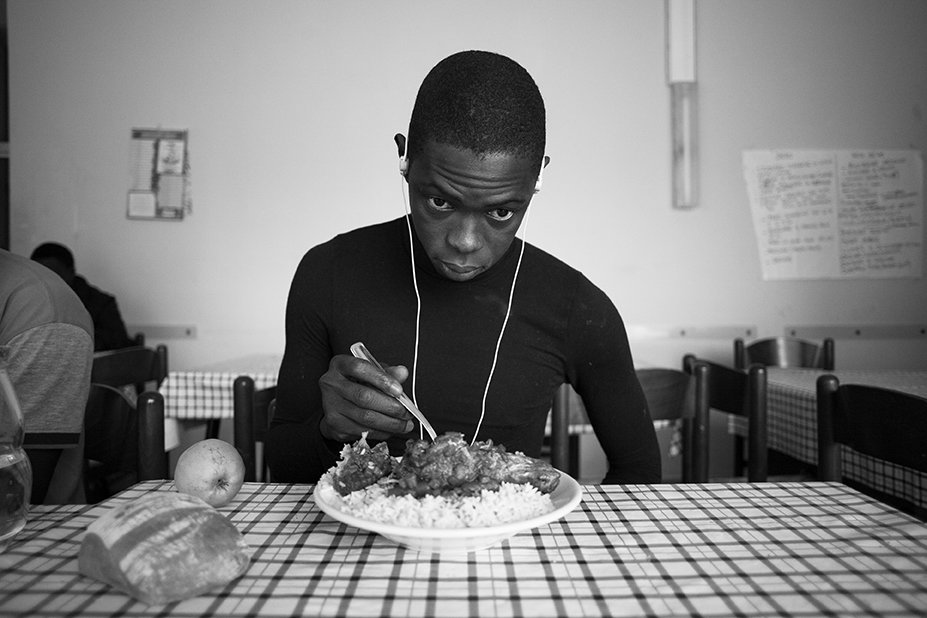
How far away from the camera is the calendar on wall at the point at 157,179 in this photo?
4.14m

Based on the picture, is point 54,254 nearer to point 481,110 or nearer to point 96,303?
point 96,303

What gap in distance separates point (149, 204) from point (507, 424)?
11.4 ft

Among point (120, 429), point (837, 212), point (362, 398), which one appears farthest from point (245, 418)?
point (837, 212)

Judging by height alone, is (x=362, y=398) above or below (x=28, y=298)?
below

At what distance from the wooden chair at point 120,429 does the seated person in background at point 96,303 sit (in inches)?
50.9

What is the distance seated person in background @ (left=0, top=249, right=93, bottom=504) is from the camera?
1460 mm

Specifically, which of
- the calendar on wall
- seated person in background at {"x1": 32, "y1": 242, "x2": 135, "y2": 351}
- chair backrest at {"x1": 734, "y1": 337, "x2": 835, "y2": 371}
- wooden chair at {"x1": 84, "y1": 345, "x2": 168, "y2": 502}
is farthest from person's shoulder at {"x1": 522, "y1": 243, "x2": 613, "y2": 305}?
the calendar on wall

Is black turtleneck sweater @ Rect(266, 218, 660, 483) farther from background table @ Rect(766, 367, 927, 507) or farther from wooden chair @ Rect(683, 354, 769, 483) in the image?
background table @ Rect(766, 367, 927, 507)

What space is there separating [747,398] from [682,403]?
0.57 ft

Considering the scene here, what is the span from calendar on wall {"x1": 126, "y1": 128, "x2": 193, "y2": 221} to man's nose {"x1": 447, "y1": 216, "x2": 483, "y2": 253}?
11.4ft

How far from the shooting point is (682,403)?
6.34 ft

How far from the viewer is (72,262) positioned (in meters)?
3.84

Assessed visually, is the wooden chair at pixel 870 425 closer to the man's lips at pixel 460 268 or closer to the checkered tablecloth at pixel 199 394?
the man's lips at pixel 460 268

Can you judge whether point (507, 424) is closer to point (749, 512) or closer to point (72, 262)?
point (749, 512)
